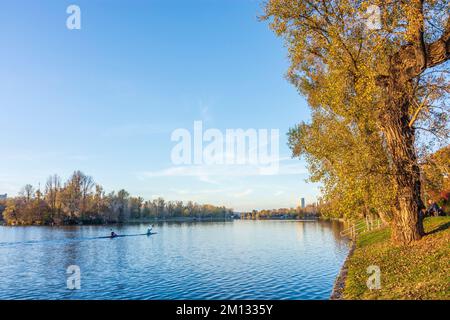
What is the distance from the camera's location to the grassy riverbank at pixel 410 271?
1378 centimetres

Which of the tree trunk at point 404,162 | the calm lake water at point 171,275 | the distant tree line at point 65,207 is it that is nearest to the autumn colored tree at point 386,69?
the tree trunk at point 404,162

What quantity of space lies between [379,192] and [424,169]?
121 inches

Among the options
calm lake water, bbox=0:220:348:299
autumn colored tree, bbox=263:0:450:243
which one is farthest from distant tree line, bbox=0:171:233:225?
autumn colored tree, bbox=263:0:450:243

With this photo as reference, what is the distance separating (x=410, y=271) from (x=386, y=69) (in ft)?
39.9

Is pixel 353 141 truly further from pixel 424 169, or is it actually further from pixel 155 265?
pixel 155 265

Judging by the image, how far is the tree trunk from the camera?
22.5m

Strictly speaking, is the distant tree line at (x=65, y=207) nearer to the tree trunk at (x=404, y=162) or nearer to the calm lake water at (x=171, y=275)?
the calm lake water at (x=171, y=275)

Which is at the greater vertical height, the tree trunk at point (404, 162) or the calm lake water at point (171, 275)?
the tree trunk at point (404, 162)

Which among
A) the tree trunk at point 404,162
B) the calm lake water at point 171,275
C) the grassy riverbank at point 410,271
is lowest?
the calm lake water at point 171,275

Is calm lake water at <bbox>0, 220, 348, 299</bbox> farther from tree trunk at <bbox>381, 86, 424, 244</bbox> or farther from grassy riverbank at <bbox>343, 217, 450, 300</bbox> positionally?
tree trunk at <bbox>381, 86, 424, 244</bbox>

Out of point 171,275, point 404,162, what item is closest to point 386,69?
point 404,162

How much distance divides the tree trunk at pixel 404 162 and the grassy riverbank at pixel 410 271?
1.35 meters

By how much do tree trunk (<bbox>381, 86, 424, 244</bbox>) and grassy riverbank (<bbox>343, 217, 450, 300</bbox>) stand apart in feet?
4.44
